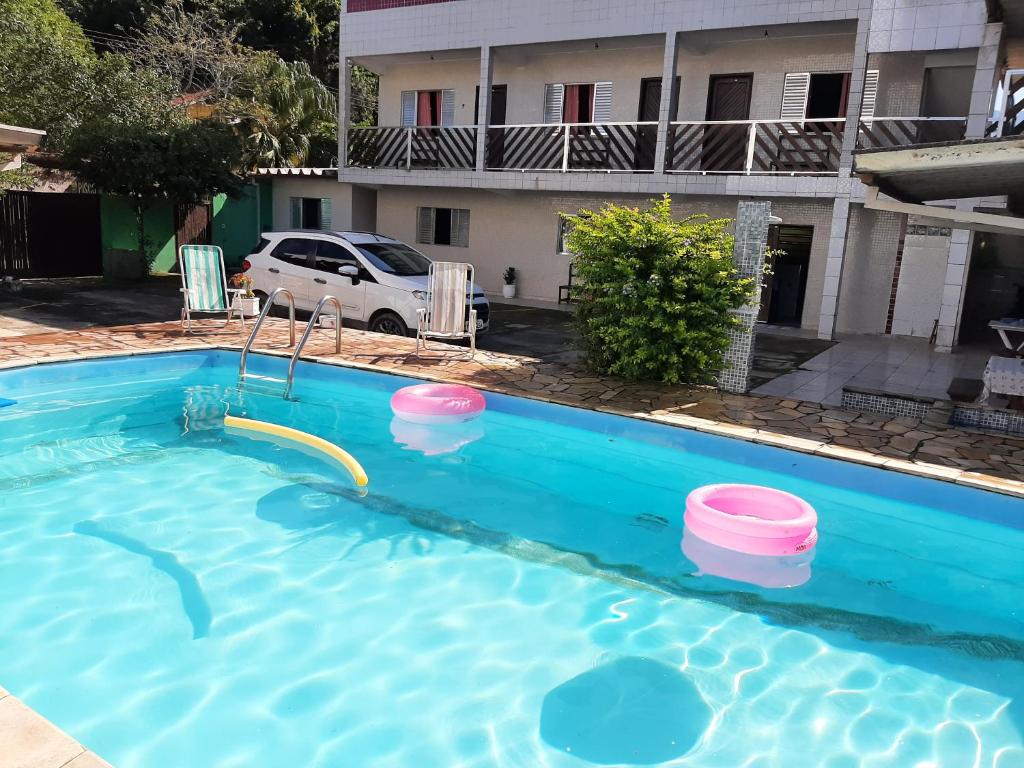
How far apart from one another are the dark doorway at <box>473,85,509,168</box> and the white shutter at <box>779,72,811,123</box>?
5.90 metres

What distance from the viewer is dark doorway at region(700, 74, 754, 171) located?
14.9 metres

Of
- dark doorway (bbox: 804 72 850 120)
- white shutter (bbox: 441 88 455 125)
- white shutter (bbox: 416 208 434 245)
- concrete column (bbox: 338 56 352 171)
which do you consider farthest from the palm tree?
dark doorway (bbox: 804 72 850 120)

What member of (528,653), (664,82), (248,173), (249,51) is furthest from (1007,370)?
(249,51)

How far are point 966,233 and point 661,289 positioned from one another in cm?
715

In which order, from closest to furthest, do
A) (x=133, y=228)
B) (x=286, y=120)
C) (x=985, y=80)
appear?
(x=985, y=80)
(x=133, y=228)
(x=286, y=120)

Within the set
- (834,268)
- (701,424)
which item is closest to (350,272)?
(701,424)

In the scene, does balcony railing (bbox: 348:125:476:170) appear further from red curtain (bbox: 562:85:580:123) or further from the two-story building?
red curtain (bbox: 562:85:580:123)

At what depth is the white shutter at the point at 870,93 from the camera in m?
14.3

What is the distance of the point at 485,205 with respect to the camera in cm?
1875

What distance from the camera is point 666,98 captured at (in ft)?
48.0

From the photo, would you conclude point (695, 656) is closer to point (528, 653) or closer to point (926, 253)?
point (528, 653)

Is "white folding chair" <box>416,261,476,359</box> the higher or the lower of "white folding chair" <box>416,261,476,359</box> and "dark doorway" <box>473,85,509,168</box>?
the lower

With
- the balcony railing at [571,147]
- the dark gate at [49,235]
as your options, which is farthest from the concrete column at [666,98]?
the dark gate at [49,235]

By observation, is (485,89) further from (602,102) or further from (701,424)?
(701,424)
